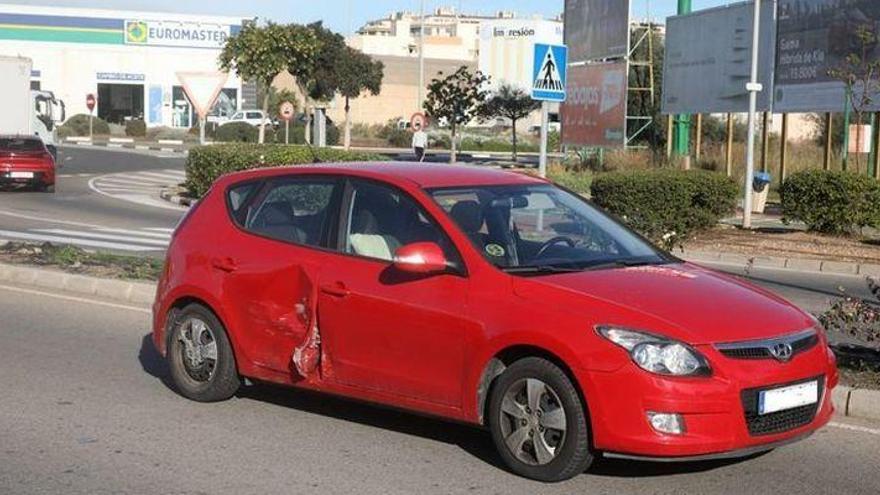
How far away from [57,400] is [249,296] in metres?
1.58

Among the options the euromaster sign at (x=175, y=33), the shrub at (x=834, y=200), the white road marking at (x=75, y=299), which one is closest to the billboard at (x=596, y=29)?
the shrub at (x=834, y=200)

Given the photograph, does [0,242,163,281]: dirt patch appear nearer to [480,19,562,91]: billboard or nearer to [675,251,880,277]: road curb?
[675,251,880,277]: road curb

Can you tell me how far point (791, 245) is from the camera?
63.4 feet

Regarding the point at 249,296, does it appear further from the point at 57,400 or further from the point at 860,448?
the point at 860,448

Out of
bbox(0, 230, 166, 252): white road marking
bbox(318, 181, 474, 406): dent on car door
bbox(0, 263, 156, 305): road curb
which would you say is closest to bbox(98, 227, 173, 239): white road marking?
bbox(0, 230, 166, 252): white road marking

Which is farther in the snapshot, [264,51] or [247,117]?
[247,117]

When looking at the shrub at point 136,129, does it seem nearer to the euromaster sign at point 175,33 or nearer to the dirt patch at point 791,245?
the euromaster sign at point 175,33

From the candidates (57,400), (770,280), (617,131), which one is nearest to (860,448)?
(57,400)

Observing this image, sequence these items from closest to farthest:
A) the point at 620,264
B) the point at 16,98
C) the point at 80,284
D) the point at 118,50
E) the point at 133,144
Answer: the point at 620,264, the point at 80,284, the point at 16,98, the point at 133,144, the point at 118,50

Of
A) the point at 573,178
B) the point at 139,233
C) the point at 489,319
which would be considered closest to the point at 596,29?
the point at 573,178

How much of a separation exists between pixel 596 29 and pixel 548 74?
959 inches

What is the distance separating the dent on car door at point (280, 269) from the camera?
7.35 meters

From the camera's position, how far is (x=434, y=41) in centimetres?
14500

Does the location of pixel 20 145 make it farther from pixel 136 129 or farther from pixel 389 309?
pixel 136 129
